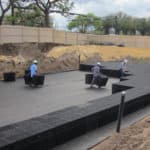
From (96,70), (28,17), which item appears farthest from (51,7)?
(96,70)

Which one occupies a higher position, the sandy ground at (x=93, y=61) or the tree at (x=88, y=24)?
the tree at (x=88, y=24)

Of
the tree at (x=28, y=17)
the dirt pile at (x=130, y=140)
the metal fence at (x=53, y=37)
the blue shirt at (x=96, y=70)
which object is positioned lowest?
the dirt pile at (x=130, y=140)

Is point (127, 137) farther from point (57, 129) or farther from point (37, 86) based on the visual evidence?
point (37, 86)

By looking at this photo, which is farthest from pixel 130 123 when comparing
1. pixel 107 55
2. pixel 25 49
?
pixel 107 55

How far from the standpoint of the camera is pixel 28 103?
589 inches

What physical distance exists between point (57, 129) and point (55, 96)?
9.14m

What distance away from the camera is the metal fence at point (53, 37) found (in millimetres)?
42750

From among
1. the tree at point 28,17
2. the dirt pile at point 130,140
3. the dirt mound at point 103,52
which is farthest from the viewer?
the tree at point 28,17

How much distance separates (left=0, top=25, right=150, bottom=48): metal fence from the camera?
4275 centimetres

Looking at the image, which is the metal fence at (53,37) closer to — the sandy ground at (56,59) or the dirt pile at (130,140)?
the sandy ground at (56,59)

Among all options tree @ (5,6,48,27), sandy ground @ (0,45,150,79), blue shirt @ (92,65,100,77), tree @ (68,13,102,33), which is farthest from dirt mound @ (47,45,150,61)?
tree @ (68,13,102,33)

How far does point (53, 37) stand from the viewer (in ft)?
167

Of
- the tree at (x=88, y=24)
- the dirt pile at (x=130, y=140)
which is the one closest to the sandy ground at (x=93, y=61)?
the dirt pile at (x=130, y=140)

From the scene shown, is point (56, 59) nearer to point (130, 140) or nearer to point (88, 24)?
point (130, 140)
